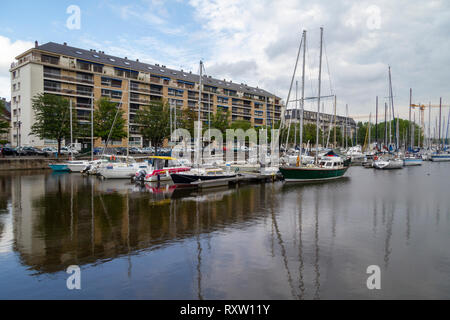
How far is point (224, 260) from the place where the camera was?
11.3 m

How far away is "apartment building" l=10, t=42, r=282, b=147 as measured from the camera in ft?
206

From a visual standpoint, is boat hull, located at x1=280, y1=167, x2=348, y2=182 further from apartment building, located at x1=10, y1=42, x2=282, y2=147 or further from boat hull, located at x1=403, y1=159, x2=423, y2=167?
boat hull, located at x1=403, y1=159, x2=423, y2=167

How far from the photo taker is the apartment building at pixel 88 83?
6288 cm

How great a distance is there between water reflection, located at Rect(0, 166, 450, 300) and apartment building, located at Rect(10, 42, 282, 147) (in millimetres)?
32336

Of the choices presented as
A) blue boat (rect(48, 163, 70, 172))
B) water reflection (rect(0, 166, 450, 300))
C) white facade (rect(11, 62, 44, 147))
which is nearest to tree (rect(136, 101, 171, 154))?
blue boat (rect(48, 163, 70, 172))

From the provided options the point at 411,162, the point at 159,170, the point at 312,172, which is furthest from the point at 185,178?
the point at 411,162

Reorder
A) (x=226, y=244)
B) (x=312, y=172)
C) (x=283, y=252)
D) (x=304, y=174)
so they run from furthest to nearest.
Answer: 1. (x=312, y=172)
2. (x=304, y=174)
3. (x=226, y=244)
4. (x=283, y=252)

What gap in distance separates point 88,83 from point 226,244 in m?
68.8

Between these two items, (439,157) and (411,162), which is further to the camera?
(439,157)

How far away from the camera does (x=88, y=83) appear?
229ft

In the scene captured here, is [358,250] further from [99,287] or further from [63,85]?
[63,85]

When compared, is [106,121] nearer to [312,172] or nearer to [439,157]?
[312,172]

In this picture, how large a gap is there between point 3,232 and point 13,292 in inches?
286

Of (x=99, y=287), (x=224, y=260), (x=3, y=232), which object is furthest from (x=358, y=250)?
(x=3, y=232)
